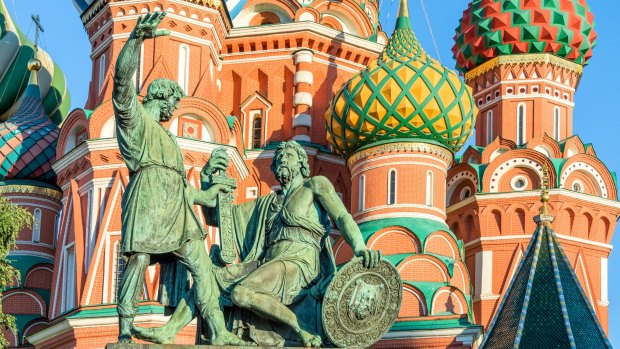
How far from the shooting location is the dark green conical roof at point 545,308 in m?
21.9

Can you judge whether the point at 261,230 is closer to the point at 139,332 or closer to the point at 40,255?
the point at 139,332

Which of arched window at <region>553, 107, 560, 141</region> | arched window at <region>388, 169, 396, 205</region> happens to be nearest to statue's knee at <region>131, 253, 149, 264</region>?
arched window at <region>388, 169, 396, 205</region>

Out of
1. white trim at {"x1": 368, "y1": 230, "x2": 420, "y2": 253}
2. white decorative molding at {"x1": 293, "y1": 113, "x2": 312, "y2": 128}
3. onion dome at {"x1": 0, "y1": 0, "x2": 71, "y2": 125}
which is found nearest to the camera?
white trim at {"x1": 368, "y1": 230, "x2": 420, "y2": 253}

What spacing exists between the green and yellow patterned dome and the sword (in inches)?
575

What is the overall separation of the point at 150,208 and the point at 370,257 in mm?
1468

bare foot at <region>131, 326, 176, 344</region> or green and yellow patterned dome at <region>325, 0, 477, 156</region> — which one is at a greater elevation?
green and yellow patterned dome at <region>325, 0, 477, 156</region>

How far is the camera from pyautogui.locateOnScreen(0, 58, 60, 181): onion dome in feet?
92.7

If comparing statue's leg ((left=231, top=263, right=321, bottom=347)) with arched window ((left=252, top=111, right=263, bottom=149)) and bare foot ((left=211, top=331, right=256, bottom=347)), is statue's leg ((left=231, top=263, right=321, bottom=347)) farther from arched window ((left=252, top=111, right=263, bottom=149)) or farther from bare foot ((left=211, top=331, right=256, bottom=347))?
arched window ((left=252, top=111, right=263, bottom=149))

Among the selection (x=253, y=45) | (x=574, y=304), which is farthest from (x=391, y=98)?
(x=574, y=304)

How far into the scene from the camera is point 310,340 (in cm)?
1083

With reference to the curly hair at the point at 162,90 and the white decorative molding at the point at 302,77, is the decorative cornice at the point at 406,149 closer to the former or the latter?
the white decorative molding at the point at 302,77

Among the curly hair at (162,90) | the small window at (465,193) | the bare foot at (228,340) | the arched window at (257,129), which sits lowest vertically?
the bare foot at (228,340)

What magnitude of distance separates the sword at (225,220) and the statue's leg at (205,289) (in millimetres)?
214

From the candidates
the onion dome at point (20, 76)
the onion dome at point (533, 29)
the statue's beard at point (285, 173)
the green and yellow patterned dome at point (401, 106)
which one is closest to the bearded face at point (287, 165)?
the statue's beard at point (285, 173)
